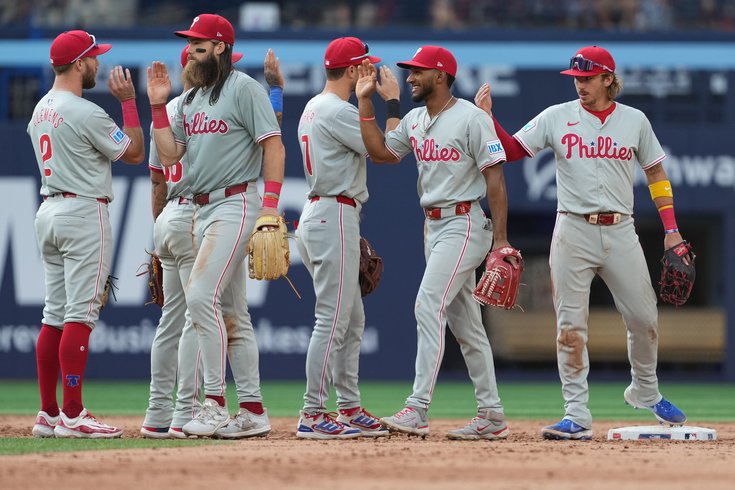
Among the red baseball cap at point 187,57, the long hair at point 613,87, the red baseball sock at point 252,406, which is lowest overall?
the red baseball sock at point 252,406

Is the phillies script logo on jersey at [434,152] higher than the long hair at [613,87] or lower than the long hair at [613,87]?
lower

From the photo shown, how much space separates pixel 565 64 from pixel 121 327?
5615mm

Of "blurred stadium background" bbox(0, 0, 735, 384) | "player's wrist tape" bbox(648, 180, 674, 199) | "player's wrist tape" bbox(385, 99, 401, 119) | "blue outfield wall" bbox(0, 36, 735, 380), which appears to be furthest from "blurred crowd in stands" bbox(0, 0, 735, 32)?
"player's wrist tape" bbox(648, 180, 674, 199)

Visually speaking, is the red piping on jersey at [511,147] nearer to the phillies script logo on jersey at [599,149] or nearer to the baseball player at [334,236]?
the phillies script logo on jersey at [599,149]

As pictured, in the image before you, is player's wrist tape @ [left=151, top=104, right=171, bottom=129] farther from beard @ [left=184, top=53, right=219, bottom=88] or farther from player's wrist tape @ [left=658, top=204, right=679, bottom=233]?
player's wrist tape @ [left=658, top=204, right=679, bottom=233]

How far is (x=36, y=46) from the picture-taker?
14531 mm

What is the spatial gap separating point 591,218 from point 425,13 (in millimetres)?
11732

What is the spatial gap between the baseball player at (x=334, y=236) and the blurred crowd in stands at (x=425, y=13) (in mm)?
9273

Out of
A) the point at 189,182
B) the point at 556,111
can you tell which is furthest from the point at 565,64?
the point at 189,182

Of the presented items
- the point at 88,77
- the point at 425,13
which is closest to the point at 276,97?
the point at 88,77

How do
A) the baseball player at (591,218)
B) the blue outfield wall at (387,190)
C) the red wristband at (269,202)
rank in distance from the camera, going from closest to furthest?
the red wristband at (269,202), the baseball player at (591,218), the blue outfield wall at (387,190)

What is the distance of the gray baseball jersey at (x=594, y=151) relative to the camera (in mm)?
7137

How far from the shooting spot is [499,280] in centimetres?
708

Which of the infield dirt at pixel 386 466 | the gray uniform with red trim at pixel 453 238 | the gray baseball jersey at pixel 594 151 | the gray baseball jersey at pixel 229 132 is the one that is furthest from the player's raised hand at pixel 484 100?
the infield dirt at pixel 386 466
